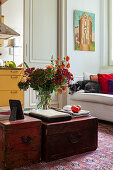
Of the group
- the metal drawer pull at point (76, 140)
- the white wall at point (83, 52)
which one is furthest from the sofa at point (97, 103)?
the metal drawer pull at point (76, 140)

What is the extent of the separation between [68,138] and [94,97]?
1.72 metres

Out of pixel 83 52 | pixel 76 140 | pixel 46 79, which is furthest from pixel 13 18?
pixel 76 140

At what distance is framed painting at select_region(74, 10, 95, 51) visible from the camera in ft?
15.6

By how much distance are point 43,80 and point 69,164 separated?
2.50 feet

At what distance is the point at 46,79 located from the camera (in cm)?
206

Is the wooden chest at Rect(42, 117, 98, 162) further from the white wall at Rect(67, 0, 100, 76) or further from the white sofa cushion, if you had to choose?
the white wall at Rect(67, 0, 100, 76)

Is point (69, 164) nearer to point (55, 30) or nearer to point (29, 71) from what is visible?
point (29, 71)

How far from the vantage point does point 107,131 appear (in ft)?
9.73

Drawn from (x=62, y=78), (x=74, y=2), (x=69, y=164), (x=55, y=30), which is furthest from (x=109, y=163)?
A: (x=74, y=2)

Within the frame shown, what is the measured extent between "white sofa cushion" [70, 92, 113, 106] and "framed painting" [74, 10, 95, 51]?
4.01ft

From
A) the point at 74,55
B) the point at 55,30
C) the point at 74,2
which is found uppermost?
the point at 74,2

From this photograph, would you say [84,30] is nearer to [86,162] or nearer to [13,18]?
[13,18]

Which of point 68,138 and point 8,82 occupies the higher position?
point 8,82

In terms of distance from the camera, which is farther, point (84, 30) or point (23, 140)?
point (84, 30)
